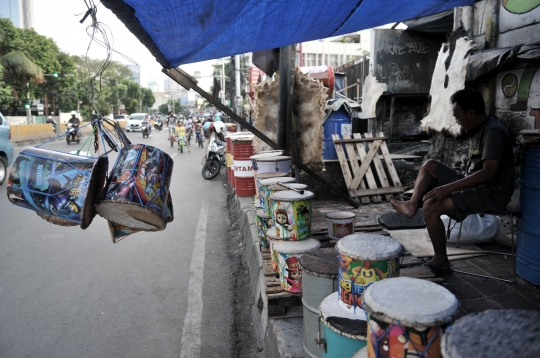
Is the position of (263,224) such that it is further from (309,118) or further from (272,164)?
(309,118)

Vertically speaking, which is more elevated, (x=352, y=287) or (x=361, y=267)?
(x=361, y=267)

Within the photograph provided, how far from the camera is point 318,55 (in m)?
32.4

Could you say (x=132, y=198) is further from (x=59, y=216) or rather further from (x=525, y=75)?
(x=525, y=75)

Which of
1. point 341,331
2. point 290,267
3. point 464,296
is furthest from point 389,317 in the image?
point 464,296

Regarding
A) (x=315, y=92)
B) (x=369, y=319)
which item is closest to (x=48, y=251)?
(x=315, y=92)

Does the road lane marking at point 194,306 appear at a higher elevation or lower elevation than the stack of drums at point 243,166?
lower

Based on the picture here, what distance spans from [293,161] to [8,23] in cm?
3207

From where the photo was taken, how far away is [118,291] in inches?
166

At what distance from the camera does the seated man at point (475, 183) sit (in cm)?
324

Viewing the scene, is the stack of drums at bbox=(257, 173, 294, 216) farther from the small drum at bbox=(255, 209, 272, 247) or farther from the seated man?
the seated man

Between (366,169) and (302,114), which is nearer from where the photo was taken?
(302,114)

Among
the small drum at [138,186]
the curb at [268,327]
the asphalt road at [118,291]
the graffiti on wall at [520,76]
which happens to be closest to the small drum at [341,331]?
the curb at [268,327]

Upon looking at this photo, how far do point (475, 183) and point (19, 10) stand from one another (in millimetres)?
120576

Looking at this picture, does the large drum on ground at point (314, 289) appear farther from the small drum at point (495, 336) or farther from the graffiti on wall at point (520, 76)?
the graffiti on wall at point (520, 76)
